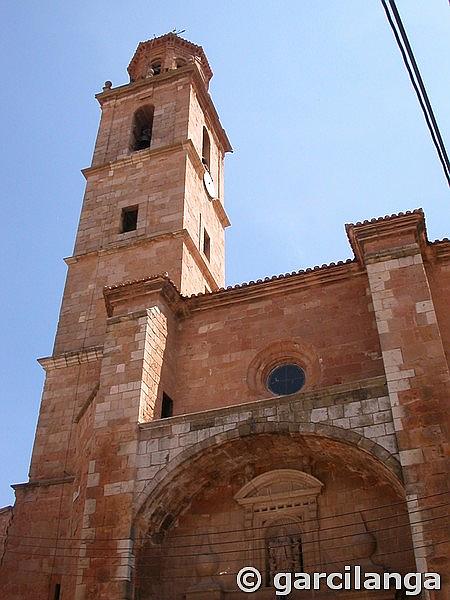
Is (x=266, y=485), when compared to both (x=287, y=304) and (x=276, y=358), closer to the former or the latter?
(x=276, y=358)

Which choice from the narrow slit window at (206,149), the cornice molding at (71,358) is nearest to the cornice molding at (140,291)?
the cornice molding at (71,358)

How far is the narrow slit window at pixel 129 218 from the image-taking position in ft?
63.9

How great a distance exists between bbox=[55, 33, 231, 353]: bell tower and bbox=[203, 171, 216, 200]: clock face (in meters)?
0.04

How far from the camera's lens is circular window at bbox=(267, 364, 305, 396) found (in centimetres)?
1312

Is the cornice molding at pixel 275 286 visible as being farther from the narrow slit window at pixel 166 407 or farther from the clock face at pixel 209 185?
the clock face at pixel 209 185

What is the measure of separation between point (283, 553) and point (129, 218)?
11.4 meters

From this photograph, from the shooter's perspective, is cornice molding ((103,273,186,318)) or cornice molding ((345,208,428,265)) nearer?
cornice molding ((345,208,428,265))

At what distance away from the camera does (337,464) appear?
37.3ft

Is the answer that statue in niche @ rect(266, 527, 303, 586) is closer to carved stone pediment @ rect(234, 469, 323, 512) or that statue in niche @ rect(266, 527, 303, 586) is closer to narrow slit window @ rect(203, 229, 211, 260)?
carved stone pediment @ rect(234, 469, 323, 512)

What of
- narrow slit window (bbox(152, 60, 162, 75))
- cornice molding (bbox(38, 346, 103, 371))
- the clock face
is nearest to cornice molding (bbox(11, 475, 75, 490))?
cornice molding (bbox(38, 346, 103, 371))

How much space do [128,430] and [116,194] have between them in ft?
33.4

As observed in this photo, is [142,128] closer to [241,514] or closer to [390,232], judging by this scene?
[390,232]

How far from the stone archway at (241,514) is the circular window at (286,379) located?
1.77 m

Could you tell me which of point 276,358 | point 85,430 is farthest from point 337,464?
point 85,430
